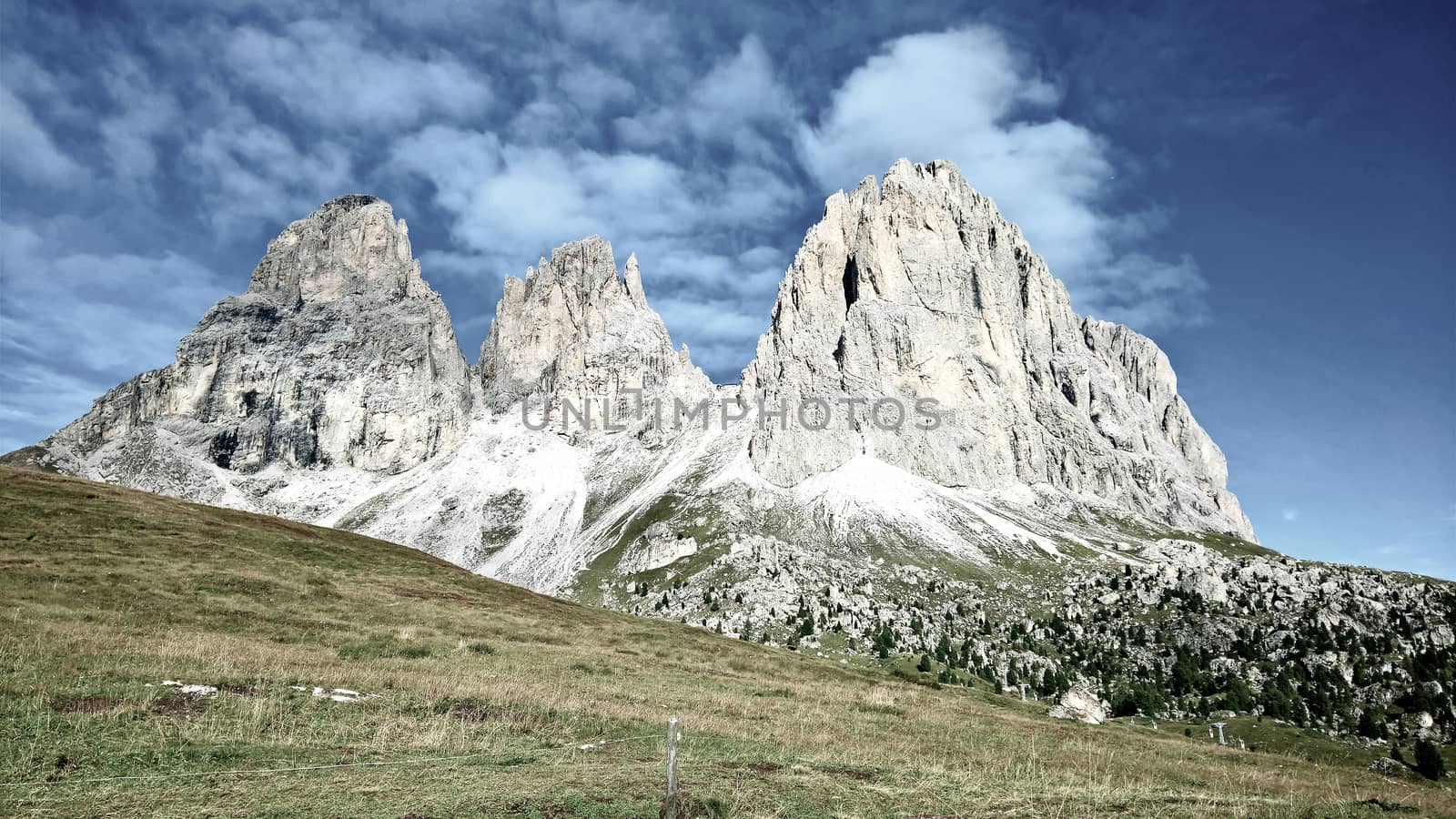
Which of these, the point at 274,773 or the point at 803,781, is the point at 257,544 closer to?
the point at 274,773

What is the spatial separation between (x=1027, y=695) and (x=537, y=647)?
100 metres

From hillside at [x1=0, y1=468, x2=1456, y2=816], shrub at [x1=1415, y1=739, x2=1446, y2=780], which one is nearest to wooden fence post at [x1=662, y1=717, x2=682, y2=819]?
hillside at [x1=0, y1=468, x2=1456, y2=816]

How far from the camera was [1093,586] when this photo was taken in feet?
577

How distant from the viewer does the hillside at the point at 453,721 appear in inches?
631

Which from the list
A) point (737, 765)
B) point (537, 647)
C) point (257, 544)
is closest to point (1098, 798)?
point (737, 765)

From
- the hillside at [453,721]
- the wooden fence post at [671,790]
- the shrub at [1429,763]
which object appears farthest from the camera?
the shrub at [1429,763]

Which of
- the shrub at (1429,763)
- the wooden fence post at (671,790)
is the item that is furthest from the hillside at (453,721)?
the shrub at (1429,763)

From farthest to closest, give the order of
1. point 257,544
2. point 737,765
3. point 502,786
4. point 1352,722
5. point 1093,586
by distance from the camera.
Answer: point 1093,586
point 1352,722
point 257,544
point 737,765
point 502,786

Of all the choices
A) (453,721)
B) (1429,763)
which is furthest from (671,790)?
(1429,763)

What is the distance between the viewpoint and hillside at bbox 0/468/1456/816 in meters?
16.0

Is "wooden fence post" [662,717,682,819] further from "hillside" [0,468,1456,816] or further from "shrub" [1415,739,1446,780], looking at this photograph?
"shrub" [1415,739,1446,780]

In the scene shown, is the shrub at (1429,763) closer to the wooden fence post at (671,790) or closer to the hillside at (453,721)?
the hillside at (453,721)

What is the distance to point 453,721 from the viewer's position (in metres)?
23.4

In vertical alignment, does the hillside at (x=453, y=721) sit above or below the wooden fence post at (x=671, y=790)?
below
